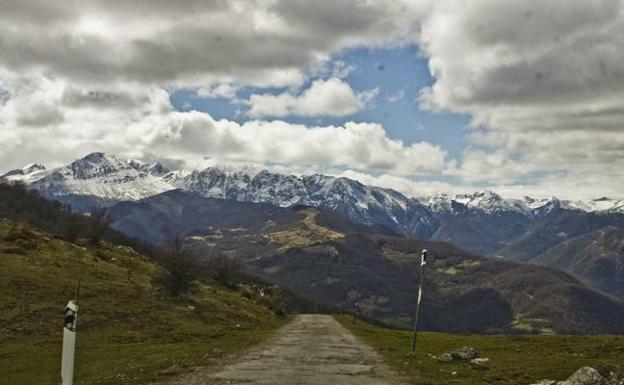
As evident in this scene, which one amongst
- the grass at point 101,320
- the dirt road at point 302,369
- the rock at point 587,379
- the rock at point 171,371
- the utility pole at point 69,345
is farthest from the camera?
the grass at point 101,320

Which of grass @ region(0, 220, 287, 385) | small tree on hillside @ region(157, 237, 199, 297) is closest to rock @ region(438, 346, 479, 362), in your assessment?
grass @ region(0, 220, 287, 385)

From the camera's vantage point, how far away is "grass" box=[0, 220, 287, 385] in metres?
29.8

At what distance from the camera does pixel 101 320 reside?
4888 centimetres

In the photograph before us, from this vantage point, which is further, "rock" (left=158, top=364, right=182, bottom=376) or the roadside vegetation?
the roadside vegetation

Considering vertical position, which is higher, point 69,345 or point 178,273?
point 69,345

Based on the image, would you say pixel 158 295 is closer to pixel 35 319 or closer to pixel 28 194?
pixel 35 319

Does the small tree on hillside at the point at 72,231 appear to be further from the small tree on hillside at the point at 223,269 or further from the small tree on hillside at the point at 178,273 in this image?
the small tree on hillside at the point at 223,269

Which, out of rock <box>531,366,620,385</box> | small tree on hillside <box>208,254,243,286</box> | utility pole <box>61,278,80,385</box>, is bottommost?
small tree on hillside <box>208,254,243,286</box>

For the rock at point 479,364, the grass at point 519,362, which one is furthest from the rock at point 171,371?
the rock at point 479,364

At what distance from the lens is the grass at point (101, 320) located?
29.8 m

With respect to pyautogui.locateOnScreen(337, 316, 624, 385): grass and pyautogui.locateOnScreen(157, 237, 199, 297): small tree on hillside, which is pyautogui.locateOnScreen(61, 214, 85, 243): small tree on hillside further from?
pyautogui.locateOnScreen(337, 316, 624, 385): grass

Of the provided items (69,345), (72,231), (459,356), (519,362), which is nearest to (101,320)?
(459,356)

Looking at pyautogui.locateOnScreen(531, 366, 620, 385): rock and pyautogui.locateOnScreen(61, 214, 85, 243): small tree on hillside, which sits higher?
pyautogui.locateOnScreen(61, 214, 85, 243): small tree on hillside

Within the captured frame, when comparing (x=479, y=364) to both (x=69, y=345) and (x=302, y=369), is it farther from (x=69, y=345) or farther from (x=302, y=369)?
(x=69, y=345)
